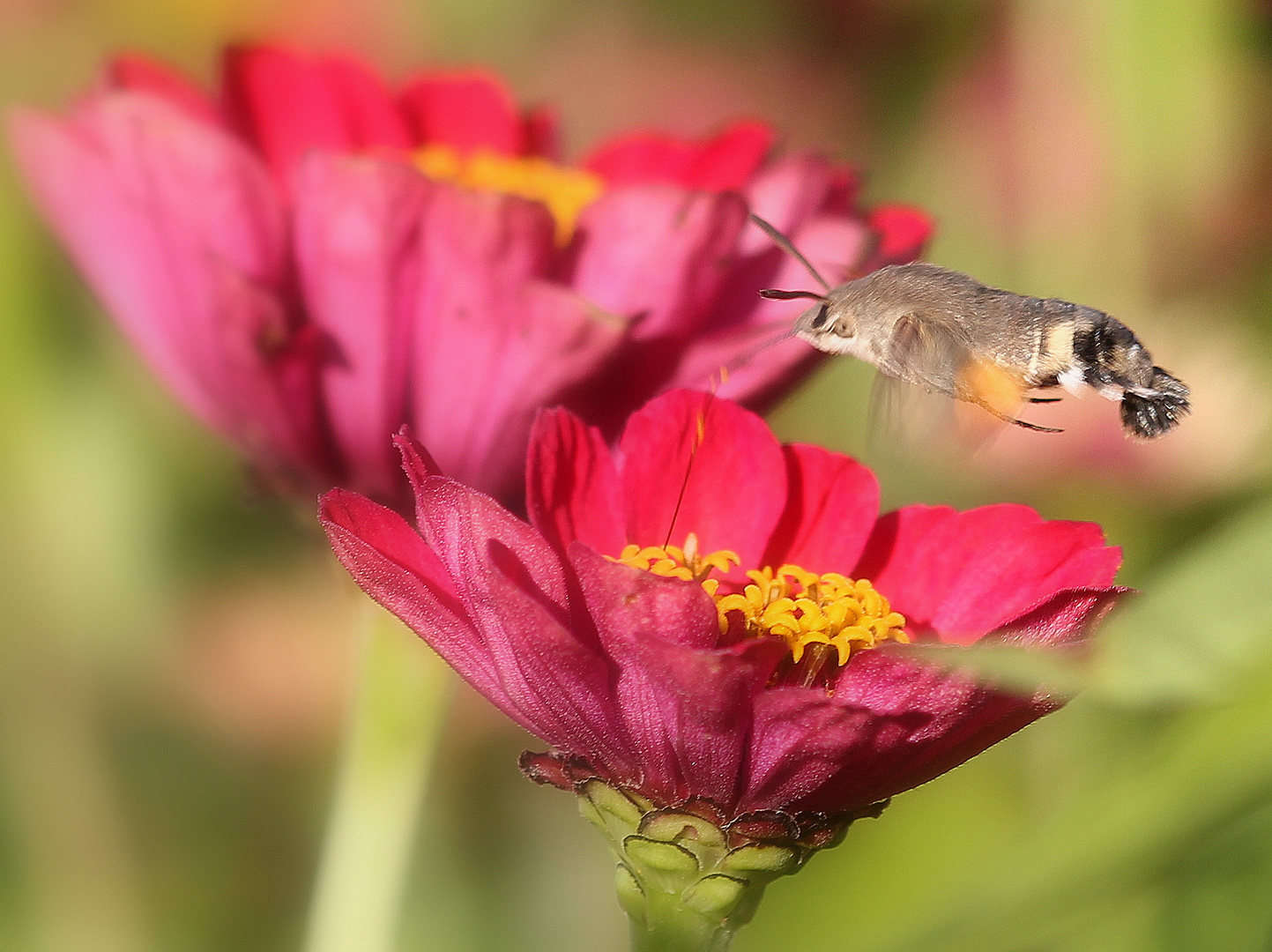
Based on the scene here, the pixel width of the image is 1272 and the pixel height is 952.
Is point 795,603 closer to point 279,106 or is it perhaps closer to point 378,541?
point 378,541

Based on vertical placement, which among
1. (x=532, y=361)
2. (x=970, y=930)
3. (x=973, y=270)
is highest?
(x=973, y=270)

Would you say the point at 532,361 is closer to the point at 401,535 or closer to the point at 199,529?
the point at 401,535

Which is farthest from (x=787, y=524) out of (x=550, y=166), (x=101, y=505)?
(x=101, y=505)

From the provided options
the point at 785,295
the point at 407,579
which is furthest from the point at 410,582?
the point at 785,295

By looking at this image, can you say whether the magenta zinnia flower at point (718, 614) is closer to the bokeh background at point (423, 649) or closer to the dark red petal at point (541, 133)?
the bokeh background at point (423, 649)

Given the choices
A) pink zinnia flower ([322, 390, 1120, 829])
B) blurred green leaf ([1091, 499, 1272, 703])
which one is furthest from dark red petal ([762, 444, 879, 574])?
blurred green leaf ([1091, 499, 1272, 703])

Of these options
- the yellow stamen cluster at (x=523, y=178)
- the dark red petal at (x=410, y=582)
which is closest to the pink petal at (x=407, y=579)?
the dark red petal at (x=410, y=582)
